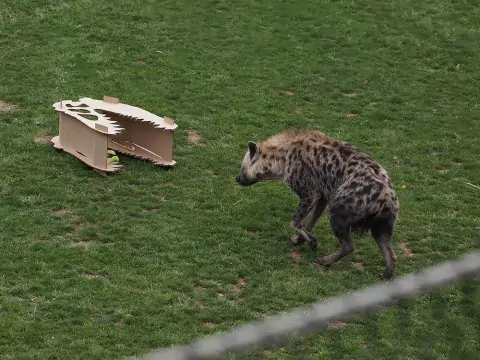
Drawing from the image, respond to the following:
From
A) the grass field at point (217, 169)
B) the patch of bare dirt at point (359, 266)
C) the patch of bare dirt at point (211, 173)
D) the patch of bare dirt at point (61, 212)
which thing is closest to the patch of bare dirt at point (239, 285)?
the grass field at point (217, 169)

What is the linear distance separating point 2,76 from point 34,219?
3.56 meters

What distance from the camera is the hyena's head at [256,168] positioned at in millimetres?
7789

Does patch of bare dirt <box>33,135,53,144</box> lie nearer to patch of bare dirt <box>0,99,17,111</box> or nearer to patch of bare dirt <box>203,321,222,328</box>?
patch of bare dirt <box>0,99,17,111</box>

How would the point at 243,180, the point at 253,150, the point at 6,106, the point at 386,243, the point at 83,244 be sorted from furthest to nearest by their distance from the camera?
the point at 6,106 < the point at 243,180 < the point at 253,150 < the point at 83,244 < the point at 386,243

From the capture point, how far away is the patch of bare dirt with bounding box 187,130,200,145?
Answer: 30.9ft

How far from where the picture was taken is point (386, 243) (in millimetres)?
7078

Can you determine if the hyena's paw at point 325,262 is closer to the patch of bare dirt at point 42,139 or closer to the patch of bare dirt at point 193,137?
the patch of bare dirt at point 193,137

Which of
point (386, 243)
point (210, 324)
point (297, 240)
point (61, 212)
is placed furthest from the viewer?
point (61, 212)

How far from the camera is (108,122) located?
847 centimetres

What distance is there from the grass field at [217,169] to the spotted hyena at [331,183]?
10.3 inches

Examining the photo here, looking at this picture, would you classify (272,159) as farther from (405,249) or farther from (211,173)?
(405,249)

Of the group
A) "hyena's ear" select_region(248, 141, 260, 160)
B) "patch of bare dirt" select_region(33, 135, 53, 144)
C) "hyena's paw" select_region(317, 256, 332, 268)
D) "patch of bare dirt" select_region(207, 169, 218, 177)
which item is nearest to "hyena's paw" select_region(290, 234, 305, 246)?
"hyena's paw" select_region(317, 256, 332, 268)

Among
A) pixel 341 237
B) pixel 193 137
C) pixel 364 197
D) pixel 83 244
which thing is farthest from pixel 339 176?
pixel 193 137

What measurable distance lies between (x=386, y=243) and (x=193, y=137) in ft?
10.1
